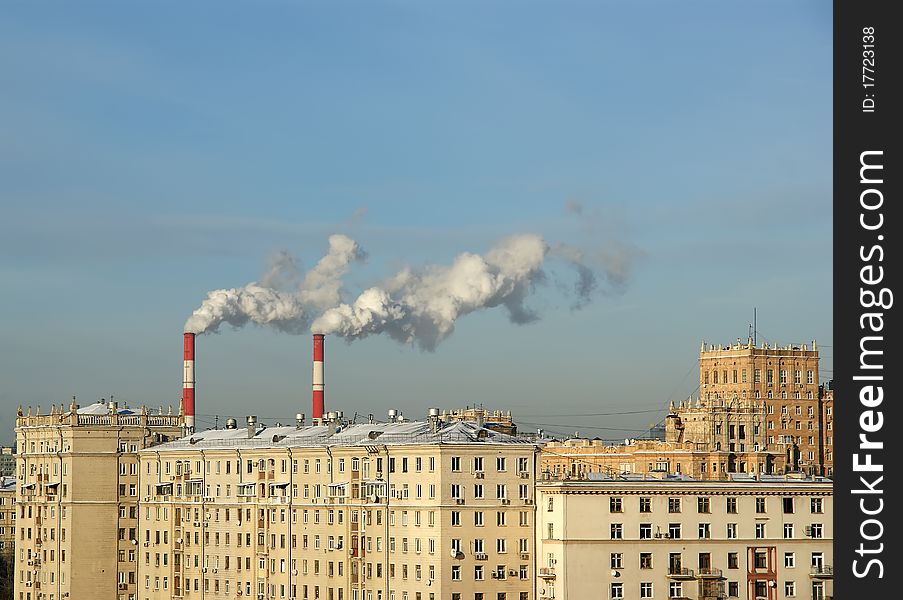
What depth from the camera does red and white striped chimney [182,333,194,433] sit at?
16562cm

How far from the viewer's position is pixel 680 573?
117938 millimetres

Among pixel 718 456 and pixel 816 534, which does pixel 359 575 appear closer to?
pixel 816 534

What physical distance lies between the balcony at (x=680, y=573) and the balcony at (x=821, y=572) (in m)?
8.78

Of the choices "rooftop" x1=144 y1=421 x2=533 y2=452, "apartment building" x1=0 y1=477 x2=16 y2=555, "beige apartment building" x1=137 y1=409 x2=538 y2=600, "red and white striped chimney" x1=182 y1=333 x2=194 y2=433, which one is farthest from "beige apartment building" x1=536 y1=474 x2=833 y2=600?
"apartment building" x1=0 y1=477 x2=16 y2=555

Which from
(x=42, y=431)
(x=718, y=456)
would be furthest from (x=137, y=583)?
(x=718, y=456)

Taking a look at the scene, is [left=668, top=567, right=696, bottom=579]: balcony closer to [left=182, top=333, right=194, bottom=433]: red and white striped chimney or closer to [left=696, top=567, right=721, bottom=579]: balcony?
[left=696, top=567, right=721, bottom=579]: balcony

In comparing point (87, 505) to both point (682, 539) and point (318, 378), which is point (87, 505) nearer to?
point (318, 378)

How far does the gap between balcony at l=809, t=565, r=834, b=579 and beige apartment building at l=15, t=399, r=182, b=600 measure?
57.9m

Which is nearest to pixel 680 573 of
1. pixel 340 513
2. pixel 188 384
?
pixel 340 513

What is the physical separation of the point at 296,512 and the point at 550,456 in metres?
67.0

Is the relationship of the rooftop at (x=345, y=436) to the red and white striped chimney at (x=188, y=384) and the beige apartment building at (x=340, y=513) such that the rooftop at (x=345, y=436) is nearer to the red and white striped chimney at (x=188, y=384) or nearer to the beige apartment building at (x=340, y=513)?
the beige apartment building at (x=340, y=513)
